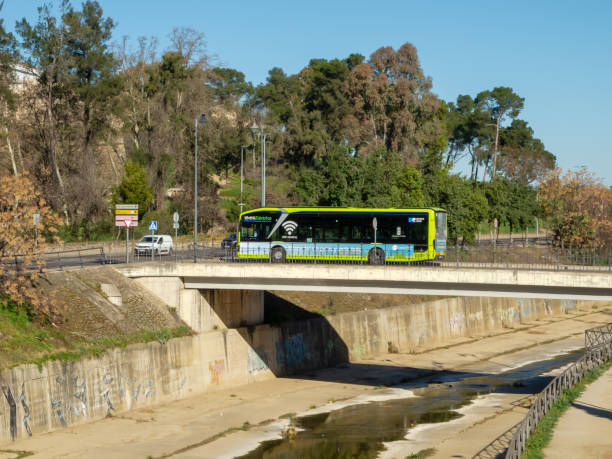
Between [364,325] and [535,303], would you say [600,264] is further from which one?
[535,303]

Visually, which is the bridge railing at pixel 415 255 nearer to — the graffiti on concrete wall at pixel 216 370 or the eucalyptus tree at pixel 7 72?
the graffiti on concrete wall at pixel 216 370

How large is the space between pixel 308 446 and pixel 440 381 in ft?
55.8

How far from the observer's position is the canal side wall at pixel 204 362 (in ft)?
98.2

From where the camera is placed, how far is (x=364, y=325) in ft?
176

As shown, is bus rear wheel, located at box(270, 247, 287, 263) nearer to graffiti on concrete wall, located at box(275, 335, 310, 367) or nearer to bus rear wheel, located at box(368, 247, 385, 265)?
graffiti on concrete wall, located at box(275, 335, 310, 367)

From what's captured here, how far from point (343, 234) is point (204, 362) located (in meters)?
11.6

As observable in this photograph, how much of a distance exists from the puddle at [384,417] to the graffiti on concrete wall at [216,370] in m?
6.26

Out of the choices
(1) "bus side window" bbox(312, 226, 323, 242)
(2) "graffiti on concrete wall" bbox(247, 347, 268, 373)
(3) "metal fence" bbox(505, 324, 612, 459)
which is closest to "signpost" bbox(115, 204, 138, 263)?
(2) "graffiti on concrete wall" bbox(247, 347, 268, 373)

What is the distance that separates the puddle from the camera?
103 feet

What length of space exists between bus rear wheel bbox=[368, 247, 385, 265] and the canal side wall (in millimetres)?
6325

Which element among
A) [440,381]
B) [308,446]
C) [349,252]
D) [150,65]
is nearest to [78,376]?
[308,446]

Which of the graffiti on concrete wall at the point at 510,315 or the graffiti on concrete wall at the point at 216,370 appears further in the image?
the graffiti on concrete wall at the point at 510,315

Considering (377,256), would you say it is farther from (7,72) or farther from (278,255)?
(7,72)

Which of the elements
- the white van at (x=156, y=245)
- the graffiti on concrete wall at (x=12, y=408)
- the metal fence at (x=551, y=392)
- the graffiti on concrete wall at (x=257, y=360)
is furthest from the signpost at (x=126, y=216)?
the metal fence at (x=551, y=392)
